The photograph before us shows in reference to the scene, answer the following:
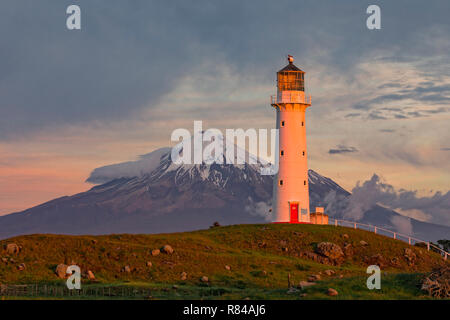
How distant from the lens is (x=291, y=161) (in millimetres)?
84062

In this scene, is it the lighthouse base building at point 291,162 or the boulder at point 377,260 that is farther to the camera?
the lighthouse base building at point 291,162

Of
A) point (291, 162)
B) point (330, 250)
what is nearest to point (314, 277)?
point (330, 250)

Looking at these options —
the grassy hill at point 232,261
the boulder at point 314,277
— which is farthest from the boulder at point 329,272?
the boulder at point 314,277

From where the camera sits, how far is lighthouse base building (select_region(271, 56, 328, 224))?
8369cm

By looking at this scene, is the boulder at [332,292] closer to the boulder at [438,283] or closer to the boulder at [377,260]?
the boulder at [438,283]

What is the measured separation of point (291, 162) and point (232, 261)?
81.7 ft

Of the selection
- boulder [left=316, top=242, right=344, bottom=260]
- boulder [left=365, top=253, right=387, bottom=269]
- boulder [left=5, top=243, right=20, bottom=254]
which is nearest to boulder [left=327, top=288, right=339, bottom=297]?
boulder [left=5, top=243, right=20, bottom=254]

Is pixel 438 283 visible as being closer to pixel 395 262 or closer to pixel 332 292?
pixel 332 292

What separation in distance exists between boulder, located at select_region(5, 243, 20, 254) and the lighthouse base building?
34.9 metres

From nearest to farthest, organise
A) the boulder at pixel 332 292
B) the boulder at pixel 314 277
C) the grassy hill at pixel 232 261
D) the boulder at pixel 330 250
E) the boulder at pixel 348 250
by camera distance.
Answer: the boulder at pixel 332 292
the grassy hill at pixel 232 261
the boulder at pixel 314 277
the boulder at pixel 330 250
the boulder at pixel 348 250

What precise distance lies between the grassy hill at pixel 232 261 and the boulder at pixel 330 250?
Answer: 56 cm

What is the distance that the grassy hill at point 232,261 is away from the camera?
1778 inches

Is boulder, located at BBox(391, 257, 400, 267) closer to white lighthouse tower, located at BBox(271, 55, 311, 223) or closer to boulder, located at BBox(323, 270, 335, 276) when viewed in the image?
boulder, located at BBox(323, 270, 335, 276)
